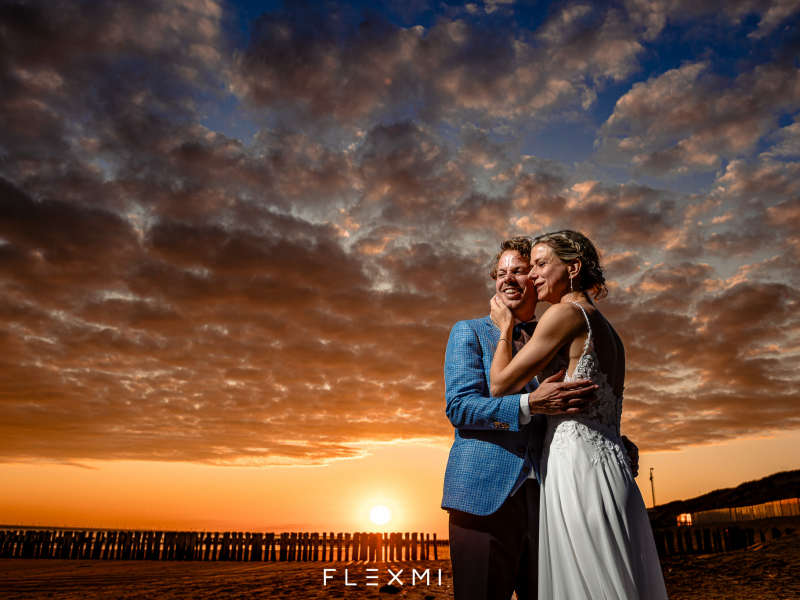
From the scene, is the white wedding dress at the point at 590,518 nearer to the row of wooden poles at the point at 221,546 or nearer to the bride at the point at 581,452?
the bride at the point at 581,452

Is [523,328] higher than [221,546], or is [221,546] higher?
[523,328]

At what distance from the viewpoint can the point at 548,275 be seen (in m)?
2.90

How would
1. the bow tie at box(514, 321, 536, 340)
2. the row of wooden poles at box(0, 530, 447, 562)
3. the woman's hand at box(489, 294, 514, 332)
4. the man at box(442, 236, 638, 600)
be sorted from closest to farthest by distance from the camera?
the man at box(442, 236, 638, 600) → the woman's hand at box(489, 294, 514, 332) → the bow tie at box(514, 321, 536, 340) → the row of wooden poles at box(0, 530, 447, 562)

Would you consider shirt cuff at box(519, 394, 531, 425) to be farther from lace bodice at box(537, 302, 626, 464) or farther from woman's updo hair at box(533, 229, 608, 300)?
woman's updo hair at box(533, 229, 608, 300)

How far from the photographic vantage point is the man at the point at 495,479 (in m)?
2.43

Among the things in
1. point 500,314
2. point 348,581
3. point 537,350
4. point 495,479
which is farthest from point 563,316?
point 348,581

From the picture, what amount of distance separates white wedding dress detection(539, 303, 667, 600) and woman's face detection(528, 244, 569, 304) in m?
0.26

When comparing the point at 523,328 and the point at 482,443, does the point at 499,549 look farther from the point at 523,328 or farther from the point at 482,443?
the point at 523,328

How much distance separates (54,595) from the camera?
422 inches

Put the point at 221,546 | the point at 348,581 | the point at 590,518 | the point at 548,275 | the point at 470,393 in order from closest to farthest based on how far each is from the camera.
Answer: the point at 590,518 < the point at 470,393 < the point at 548,275 < the point at 348,581 < the point at 221,546

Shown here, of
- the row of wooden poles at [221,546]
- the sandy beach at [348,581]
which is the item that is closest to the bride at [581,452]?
the sandy beach at [348,581]

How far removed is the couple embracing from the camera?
7.80ft

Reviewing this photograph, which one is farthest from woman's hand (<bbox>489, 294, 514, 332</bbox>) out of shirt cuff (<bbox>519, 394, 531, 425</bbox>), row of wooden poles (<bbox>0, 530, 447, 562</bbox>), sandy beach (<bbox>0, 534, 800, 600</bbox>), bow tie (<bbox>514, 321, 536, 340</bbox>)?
row of wooden poles (<bbox>0, 530, 447, 562</bbox>)

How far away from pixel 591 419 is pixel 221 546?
23.0m
